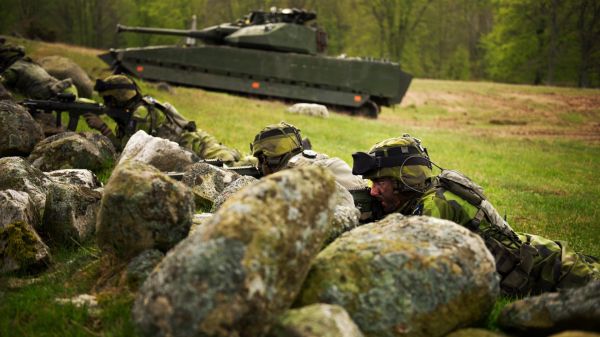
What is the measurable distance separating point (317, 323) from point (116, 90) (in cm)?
836

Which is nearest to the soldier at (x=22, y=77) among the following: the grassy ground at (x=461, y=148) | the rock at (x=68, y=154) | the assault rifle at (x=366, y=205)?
the grassy ground at (x=461, y=148)

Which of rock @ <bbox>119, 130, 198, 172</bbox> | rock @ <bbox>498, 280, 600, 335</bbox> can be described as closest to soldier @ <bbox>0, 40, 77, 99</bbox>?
rock @ <bbox>119, 130, 198, 172</bbox>

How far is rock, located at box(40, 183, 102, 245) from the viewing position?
4723 mm

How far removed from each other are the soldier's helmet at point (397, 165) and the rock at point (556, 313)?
159 centimetres

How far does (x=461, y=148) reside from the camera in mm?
16359

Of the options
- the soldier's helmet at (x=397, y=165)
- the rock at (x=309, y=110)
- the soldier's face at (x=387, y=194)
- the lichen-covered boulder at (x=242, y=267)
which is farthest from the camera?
the rock at (x=309, y=110)

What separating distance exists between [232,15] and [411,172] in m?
55.2

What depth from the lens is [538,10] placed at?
49688 millimetres

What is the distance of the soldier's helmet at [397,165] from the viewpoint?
15.4ft

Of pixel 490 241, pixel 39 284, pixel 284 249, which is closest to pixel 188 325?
pixel 284 249

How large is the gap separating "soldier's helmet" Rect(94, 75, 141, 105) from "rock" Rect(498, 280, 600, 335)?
8231 millimetres

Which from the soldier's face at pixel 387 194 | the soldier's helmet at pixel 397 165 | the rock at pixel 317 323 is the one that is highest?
the soldier's helmet at pixel 397 165

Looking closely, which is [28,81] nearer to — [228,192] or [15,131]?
[15,131]

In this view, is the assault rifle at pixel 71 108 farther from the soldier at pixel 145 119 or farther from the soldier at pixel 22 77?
the soldier at pixel 22 77
